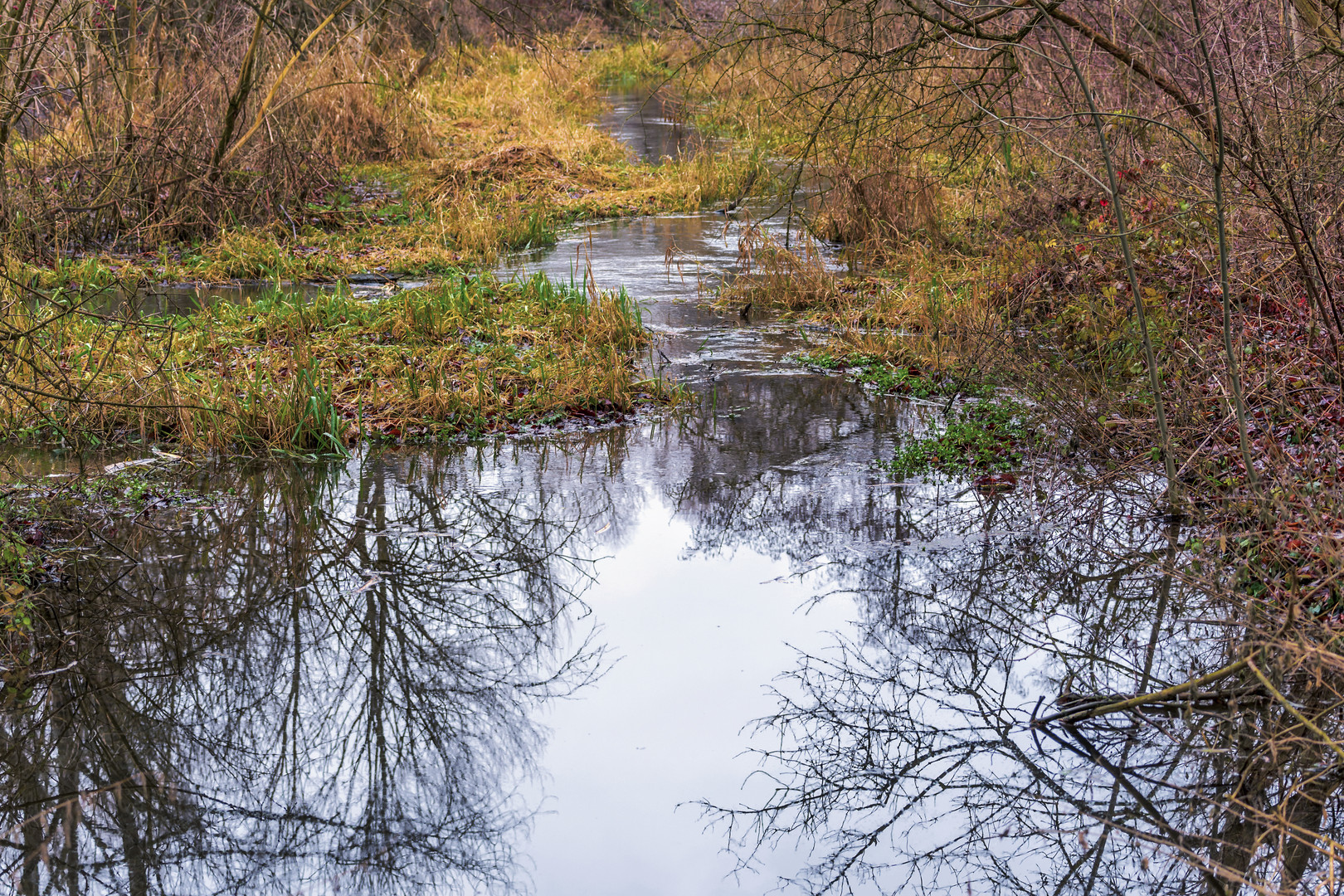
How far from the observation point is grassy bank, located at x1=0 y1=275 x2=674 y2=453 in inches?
251

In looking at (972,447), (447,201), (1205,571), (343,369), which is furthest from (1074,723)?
(447,201)

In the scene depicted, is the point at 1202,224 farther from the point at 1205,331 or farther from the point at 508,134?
the point at 508,134

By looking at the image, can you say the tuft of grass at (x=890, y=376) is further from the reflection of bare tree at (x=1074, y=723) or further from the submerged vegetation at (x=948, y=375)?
the reflection of bare tree at (x=1074, y=723)

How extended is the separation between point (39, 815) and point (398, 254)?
26.7 ft

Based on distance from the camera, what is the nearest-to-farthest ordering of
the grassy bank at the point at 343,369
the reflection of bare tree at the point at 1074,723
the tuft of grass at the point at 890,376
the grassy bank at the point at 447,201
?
the reflection of bare tree at the point at 1074,723
the grassy bank at the point at 343,369
the tuft of grass at the point at 890,376
the grassy bank at the point at 447,201

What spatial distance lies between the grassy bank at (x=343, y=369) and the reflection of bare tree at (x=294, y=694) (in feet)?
2.69

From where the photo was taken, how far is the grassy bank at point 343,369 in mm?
6375

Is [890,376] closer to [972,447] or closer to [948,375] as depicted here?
[948,375]

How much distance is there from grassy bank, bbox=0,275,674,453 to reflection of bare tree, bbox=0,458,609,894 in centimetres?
82

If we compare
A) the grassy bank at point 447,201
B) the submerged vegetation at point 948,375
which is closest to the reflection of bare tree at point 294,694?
the submerged vegetation at point 948,375

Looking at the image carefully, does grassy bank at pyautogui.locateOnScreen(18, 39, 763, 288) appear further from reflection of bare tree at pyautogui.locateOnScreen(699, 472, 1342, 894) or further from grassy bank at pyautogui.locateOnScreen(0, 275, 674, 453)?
reflection of bare tree at pyautogui.locateOnScreen(699, 472, 1342, 894)

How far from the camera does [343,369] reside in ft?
24.4

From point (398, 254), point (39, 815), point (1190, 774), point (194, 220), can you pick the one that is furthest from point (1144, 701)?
point (194, 220)

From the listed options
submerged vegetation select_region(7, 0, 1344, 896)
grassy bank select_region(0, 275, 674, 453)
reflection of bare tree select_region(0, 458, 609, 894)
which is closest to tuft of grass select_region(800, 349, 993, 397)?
submerged vegetation select_region(7, 0, 1344, 896)
